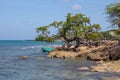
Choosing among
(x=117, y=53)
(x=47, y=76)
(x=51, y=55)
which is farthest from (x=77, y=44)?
(x=47, y=76)

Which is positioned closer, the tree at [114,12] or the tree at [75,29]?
the tree at [114,12]

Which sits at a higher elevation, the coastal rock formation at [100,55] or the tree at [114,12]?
the tree at [114,12]

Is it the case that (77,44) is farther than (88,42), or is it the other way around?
(88,42)

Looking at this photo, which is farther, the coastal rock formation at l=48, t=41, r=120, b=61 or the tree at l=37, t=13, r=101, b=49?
the tree at l=37, t=13, r=101, b=49

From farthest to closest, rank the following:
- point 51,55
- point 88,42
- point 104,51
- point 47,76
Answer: point 88,42 < point 51,55 < point 104,51 < point 47,76

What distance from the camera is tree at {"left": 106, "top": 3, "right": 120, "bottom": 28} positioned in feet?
163

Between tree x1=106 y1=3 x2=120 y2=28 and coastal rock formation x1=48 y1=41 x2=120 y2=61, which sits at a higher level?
tree x1=106 y1=3 x2=120 y2=28

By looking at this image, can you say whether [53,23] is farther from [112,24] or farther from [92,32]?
[112,24]

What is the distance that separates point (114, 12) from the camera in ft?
165

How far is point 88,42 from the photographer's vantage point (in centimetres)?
7131

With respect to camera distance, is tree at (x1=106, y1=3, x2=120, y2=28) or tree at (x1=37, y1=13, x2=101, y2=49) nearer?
tree at (x1=106, y1=3, x2=120, y2=28)

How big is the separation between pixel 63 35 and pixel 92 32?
618 cm

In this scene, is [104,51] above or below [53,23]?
below

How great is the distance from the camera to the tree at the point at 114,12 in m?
49.7
